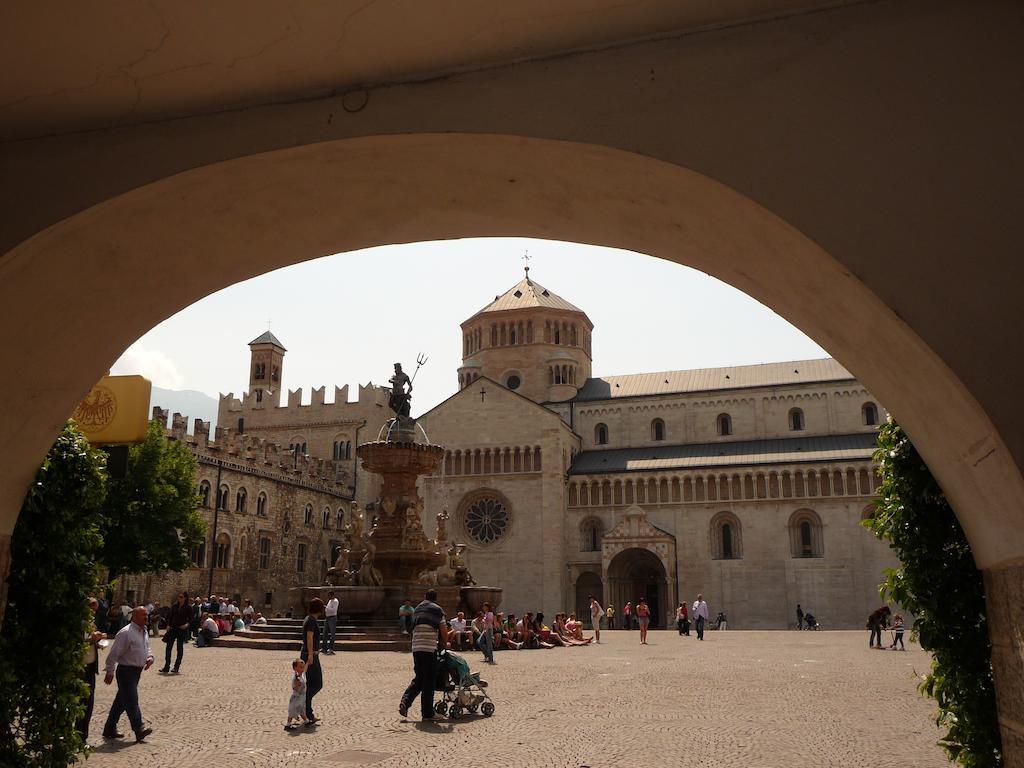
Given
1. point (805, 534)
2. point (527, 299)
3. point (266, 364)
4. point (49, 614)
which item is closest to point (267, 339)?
point (266, 364)

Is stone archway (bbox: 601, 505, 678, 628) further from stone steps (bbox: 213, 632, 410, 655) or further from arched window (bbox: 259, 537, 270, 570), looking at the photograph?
stone steps (bbox: 213, 632, 410, 655)

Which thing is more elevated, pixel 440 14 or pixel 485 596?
pixel 440 14

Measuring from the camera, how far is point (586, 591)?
52719 millimetres

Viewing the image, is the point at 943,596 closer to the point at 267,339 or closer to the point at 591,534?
the point at 591,534

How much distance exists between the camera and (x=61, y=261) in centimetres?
447

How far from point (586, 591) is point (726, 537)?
373 inches

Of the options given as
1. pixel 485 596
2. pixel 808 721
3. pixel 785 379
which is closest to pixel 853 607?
pixel 785 379

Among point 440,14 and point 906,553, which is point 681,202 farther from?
point 906,553

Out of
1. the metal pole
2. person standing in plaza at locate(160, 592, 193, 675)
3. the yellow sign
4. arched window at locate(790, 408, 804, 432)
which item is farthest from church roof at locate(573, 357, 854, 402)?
the yellow sign

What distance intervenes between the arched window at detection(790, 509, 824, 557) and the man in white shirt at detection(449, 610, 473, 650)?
98.2ft

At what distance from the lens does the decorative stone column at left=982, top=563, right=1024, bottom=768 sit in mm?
3627

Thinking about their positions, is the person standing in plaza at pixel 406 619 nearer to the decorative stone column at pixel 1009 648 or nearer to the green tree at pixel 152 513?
the green tree at pixel 152 513

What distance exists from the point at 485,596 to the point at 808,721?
18265 mm

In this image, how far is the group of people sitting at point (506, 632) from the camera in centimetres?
2403
